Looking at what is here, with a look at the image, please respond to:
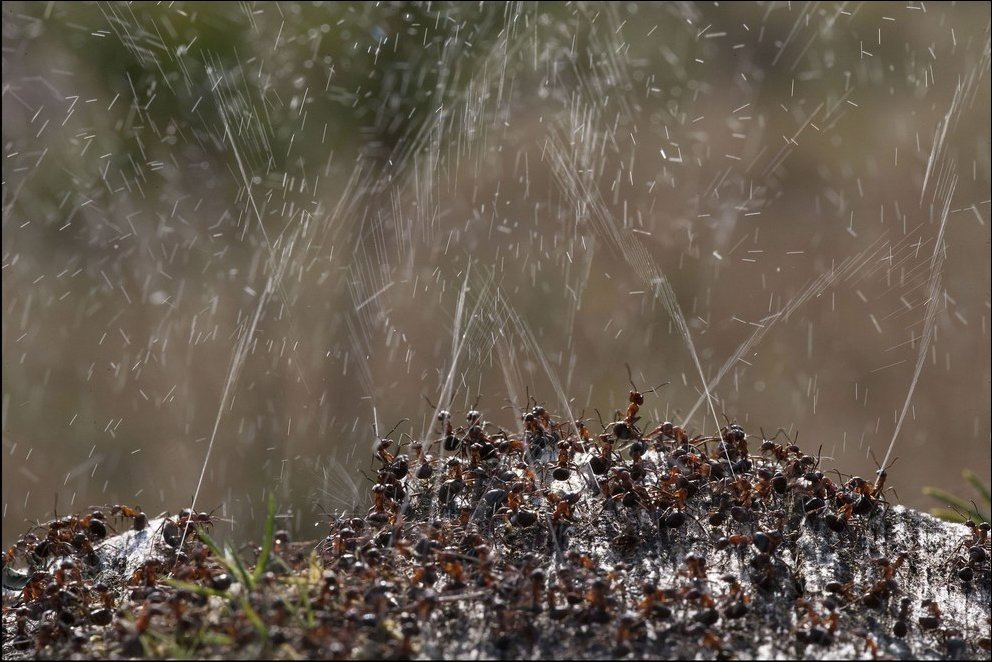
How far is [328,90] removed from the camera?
7934mm

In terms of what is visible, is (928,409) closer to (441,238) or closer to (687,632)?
(441,238)

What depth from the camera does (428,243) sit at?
8.03 m

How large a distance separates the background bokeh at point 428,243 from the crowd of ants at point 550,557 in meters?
4.79

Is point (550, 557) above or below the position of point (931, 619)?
below

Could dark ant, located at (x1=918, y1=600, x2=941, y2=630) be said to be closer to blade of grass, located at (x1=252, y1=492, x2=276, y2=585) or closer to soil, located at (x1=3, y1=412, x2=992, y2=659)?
soil, located at (x1=3, y1=412, x2=992, y2=659)

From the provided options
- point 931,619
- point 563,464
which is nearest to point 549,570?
point 563,464

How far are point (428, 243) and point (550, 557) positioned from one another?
6070mm

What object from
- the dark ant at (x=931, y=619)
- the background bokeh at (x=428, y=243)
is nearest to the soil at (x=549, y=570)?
the dark ant at (x=931, y=619)

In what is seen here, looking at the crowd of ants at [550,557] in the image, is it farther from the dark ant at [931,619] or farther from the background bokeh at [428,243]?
the background bokeh at [428,243]

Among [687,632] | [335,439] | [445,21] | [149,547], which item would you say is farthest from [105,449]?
[687,632]

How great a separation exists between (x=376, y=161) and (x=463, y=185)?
77 centimetres

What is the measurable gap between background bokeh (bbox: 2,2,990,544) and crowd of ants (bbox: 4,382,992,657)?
4.79 metres

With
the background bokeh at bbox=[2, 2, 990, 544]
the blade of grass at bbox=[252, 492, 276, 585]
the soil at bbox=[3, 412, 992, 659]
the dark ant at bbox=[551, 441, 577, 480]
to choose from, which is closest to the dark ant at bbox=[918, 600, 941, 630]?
the soil at bbox=[3, 412, 992, 659]

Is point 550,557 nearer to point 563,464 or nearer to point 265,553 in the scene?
point 563,464
